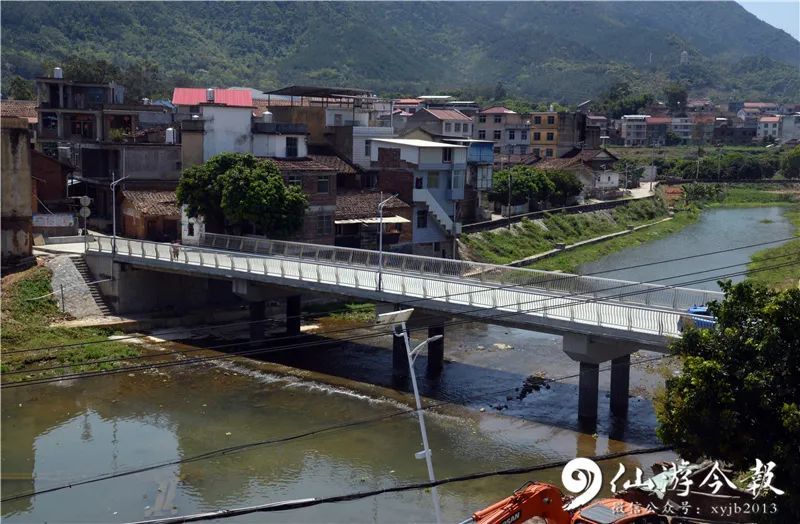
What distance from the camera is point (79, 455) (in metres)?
28.0

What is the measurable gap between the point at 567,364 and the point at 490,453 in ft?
35.1

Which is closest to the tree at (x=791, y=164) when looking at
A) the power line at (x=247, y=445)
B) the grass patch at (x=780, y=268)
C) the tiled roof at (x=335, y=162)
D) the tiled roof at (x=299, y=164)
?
the grass patch at (x=780, y=268)

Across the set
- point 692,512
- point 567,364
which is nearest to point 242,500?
point 692,512

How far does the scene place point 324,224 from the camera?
166 feet

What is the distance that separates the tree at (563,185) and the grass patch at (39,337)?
44.8 meters

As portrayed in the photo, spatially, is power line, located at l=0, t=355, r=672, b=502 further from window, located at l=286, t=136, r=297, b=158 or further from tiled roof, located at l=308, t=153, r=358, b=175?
window, located at l=286, t=136, r=297, b=158

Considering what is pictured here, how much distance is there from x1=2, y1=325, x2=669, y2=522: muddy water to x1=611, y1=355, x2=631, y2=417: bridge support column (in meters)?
0.67

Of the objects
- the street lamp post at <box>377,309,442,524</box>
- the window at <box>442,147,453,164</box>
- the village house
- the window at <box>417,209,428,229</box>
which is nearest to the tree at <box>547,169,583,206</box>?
the window at <box>442,147,453,164</box>

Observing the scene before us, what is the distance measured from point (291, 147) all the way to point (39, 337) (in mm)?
19344

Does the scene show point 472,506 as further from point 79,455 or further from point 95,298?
point 95,298

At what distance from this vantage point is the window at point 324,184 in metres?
50.6

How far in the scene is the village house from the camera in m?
55.2

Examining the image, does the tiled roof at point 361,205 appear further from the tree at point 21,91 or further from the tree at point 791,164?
the tree at point 791,164

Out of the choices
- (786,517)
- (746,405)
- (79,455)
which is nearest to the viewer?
(786,517)
